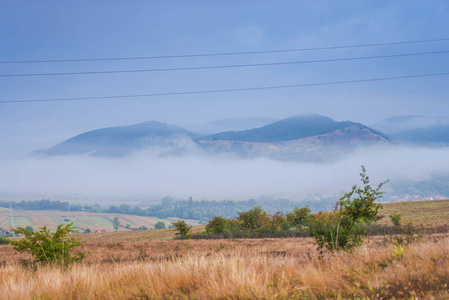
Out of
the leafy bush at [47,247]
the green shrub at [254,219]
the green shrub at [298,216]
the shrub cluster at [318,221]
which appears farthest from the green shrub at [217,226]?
the leafy bush at [47,247]

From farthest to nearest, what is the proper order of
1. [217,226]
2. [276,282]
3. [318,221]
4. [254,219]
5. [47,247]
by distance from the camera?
1. [254,219]
2. [217,226]
3. [47,247]
4. [318,221]
5. [276,282]

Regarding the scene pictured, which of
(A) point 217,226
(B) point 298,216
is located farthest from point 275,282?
(B) point 298,216

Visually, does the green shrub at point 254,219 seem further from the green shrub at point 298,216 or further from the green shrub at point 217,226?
the green shrub at point 298,216

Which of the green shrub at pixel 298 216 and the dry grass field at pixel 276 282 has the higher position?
the dry grass field at pixel 276 282

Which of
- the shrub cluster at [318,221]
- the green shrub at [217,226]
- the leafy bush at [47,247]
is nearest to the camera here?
the shrub cluster at [318,221]

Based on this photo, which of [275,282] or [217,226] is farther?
[217,226]

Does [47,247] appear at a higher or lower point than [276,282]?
lower

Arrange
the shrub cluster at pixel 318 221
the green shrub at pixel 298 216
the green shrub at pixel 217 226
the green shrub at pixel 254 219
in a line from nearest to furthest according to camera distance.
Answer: the shrub cluster at pixel 318 221 < the green shrub at pixel 217 226 < the green shrub at pixel 254 219 < the green shrub at pixel 298 216

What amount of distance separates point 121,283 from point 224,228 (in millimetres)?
48029

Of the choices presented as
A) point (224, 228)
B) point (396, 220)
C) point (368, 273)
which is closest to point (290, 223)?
point (224, 228)

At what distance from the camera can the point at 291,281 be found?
7551 millimetres

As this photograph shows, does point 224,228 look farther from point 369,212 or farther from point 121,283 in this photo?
point 121,283

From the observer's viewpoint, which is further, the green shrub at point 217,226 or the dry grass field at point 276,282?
the green shrub at point 217,226

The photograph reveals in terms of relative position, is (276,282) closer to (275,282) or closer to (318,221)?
(275,282)
